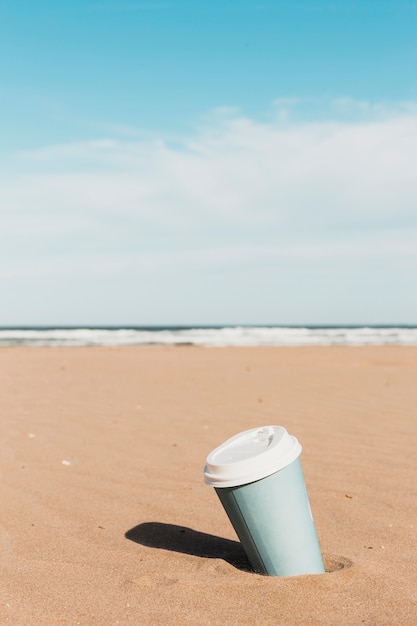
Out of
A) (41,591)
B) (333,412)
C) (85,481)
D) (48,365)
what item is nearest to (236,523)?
(41,591)

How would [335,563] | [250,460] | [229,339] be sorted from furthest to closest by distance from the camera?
1. [229,339]
2. [335,563]
3. [250,460]

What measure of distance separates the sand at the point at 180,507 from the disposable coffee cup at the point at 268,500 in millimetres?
105

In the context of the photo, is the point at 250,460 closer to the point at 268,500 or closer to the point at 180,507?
the point at 268,500

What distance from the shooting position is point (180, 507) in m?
4.18

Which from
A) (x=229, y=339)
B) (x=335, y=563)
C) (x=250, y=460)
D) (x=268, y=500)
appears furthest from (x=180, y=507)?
(x=229, y=339)

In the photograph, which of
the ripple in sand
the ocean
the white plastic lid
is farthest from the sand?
the ocean

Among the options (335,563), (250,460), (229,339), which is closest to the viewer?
(250,460)

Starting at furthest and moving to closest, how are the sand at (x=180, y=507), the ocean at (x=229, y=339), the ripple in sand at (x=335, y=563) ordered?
the ocean at (x=229, y=339)
the ripple in sand at (x=335, y=563)
the sand at (x=180, y=507)

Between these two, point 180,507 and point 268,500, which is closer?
point 268,500

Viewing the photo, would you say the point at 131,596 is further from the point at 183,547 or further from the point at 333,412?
the point at 333,412

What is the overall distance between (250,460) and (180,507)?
1632mm

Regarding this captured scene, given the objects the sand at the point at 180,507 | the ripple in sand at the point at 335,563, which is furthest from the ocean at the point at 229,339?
the ripple in sand at the point at 335,563

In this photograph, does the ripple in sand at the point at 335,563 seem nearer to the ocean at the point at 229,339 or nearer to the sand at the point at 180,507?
the sand at the point at 180,507

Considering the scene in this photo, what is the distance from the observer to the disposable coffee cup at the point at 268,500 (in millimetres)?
2732
